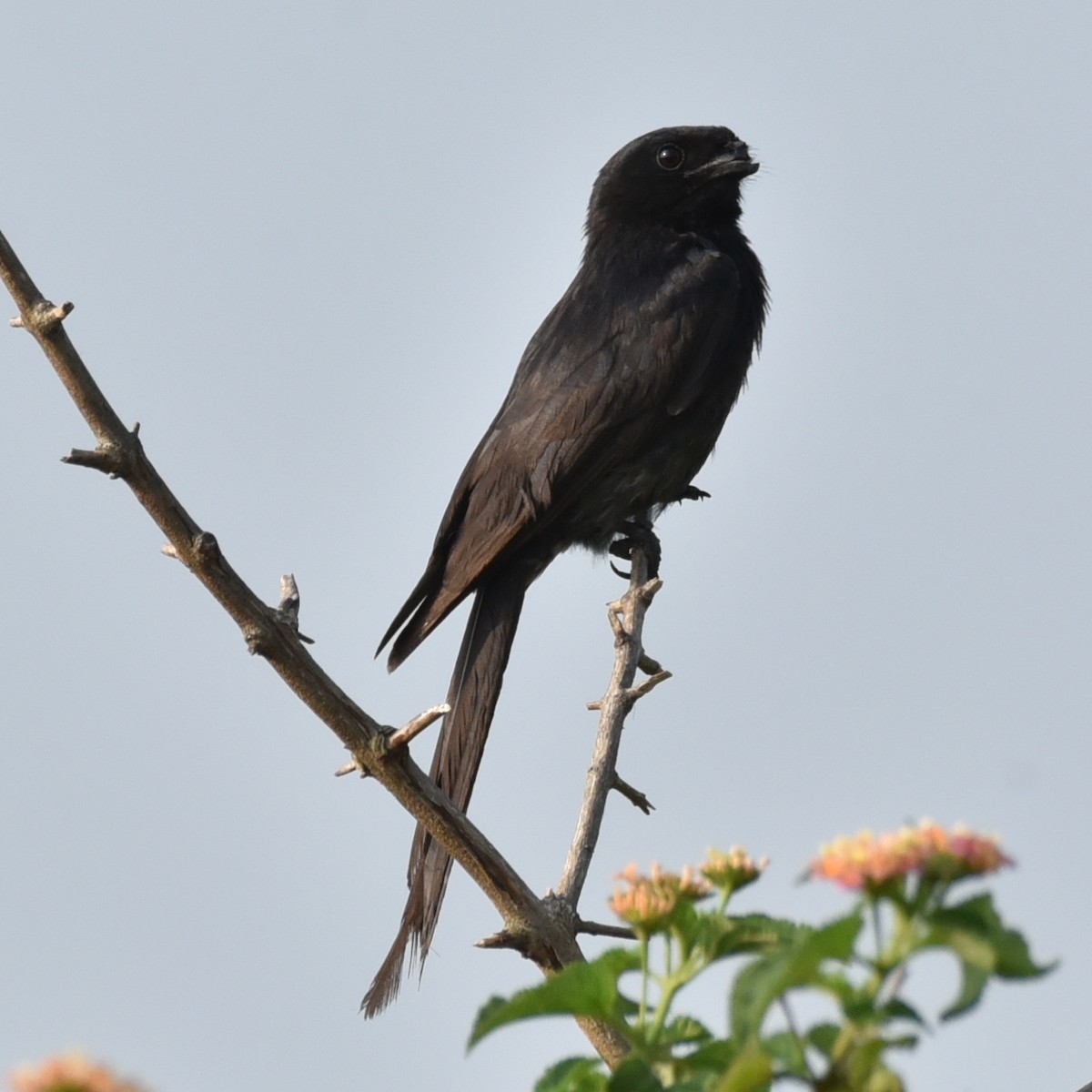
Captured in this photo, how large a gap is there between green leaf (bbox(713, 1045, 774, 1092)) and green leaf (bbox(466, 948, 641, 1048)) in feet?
1.05

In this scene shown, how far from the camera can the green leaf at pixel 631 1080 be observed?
1.34 meters

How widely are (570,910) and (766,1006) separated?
86.8 inches

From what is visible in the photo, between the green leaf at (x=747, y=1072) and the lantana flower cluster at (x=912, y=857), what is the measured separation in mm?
142

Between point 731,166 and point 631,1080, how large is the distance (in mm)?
5695

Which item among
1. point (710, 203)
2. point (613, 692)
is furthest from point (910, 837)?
point (710, 203)

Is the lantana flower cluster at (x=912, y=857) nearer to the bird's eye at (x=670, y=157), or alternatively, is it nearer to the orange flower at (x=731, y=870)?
the orange flower at (x=731, y=870)

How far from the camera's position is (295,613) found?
3229mm

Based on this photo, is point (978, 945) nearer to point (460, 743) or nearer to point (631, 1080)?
point (631, 1080)

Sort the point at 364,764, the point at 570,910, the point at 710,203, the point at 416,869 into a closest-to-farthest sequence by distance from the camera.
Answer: the point at 364,764
the point at 570,910
the point at 416,869
the point at 710,203

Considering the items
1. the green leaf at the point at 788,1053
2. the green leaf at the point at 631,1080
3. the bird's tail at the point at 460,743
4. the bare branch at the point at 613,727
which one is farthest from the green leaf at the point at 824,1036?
the bird's tail at the point at 460,743

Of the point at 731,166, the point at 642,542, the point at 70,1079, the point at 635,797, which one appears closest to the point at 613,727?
the point at 635,797

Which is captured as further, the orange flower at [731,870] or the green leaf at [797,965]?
the orange flower at [731,870]

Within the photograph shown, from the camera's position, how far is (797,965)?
114cm

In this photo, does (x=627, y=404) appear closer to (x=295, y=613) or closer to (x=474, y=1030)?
(x=295, y=613)
